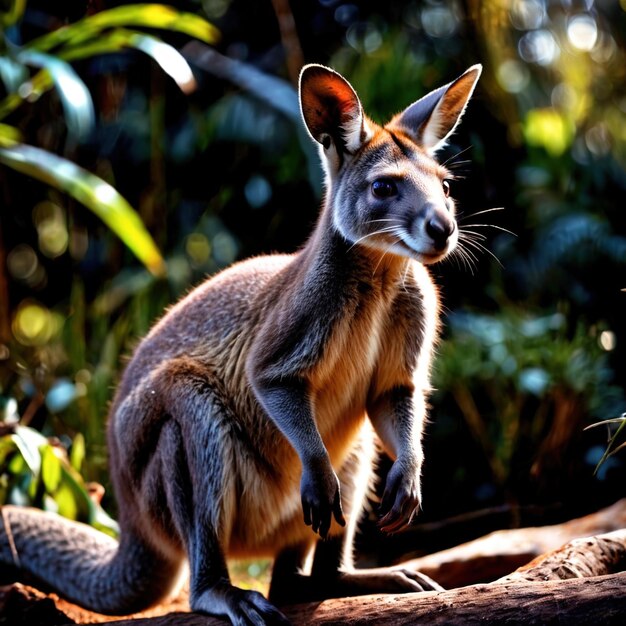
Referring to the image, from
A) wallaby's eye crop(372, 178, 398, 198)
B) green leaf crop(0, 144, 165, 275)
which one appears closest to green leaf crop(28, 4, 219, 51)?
green leaf crop(0, 144, 165, 275)

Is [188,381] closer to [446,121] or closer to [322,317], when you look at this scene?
[322,317]

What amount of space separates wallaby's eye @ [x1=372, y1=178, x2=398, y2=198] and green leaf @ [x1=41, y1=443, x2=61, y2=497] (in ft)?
7.69

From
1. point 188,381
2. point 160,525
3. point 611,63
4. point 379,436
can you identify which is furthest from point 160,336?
point 611,63

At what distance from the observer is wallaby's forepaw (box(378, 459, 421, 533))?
3447 mm

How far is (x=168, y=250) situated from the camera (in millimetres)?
8242

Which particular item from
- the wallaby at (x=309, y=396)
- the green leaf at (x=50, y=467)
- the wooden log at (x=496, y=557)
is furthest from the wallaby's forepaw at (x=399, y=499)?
the green leaf at (x=50, y=467)

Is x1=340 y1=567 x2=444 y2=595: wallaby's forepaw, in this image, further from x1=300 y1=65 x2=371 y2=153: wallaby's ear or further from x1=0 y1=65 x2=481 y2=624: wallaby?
x1=300 y1=65 x2=371 y2=153: wallaby's ear

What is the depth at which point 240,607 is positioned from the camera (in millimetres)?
3438

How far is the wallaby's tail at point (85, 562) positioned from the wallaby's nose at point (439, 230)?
6.14 feet

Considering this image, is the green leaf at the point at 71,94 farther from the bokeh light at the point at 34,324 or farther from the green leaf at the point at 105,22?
the bokeh light at the point at 34,324

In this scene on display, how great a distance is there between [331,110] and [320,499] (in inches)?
59.9

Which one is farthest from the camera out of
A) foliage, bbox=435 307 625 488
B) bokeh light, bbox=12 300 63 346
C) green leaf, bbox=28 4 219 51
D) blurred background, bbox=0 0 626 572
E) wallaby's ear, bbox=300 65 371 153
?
bokeh light, bbox=12 300 63 346

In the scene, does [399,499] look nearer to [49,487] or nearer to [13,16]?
[49,487]

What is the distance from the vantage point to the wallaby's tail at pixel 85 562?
13.7ft
